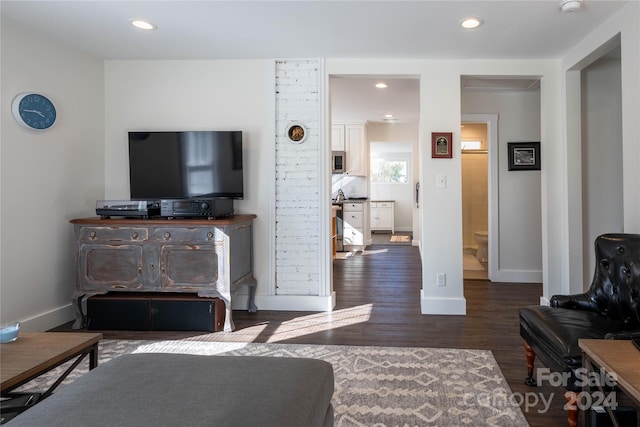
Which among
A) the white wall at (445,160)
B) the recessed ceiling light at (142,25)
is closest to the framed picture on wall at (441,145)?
the white wall at (445,160)

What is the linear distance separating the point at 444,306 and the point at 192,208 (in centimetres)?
Answer: 240

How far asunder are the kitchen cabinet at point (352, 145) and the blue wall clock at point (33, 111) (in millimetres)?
4811

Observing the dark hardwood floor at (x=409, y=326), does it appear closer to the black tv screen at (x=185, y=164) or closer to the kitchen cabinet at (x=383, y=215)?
the black tv screen at (x=185, y=164)

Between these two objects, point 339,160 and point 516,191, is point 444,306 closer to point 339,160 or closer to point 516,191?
point 516,191

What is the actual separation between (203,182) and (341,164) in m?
A: 4.03

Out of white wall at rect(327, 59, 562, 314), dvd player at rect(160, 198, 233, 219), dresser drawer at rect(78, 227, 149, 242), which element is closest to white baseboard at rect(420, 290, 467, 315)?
white wall at rect(327, 59, 562, 314)

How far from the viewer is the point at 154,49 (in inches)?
131

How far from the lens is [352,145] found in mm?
7176

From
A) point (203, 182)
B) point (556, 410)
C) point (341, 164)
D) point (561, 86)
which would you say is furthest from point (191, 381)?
point (341, 164)

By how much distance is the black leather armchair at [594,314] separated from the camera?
1.68 m

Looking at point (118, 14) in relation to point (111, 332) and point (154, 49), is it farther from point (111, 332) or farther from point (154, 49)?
point (111, 332)

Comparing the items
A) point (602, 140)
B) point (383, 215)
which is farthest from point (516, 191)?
point (383, 215)

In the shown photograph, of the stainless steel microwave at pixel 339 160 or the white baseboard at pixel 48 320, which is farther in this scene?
the stainless steel microwave at pixel 339 160

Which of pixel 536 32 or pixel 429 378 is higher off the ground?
pixel 536 32
